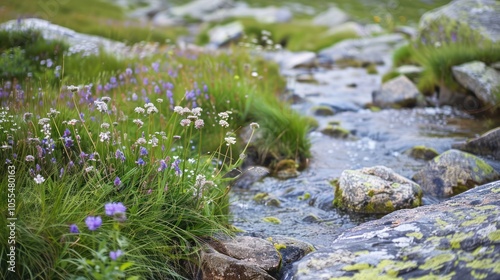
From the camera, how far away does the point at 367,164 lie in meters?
7.62

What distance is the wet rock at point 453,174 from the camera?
6316 mm

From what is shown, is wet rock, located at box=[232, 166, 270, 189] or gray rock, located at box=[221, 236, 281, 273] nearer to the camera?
gray rock, located at box=[221, 236, 281, 273]

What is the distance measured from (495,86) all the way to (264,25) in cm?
1667

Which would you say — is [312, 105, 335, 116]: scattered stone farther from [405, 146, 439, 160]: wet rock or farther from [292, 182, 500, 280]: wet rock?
[292, 182, 500, 280]: wet rock

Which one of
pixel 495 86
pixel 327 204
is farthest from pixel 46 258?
pixel 495 86

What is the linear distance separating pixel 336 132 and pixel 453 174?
2.95m

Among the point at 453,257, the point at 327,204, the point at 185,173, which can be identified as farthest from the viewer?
the point at 327,204

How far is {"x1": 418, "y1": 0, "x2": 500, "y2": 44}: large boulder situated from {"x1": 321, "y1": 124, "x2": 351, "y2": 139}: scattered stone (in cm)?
433

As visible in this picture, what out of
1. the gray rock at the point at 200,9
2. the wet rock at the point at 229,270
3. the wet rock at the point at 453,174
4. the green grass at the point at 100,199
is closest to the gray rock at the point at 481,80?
the wet rock at the point at 453,174

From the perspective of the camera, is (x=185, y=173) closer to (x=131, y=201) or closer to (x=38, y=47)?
(x=131, y=201)

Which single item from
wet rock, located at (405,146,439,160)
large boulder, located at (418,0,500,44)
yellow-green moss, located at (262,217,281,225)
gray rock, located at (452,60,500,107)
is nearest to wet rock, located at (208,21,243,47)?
large boulder, located at (418,0,500,44)

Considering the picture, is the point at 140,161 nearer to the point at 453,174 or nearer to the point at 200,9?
the point at 453,174

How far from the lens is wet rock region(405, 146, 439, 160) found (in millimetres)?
7723

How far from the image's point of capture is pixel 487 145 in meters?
7.43
